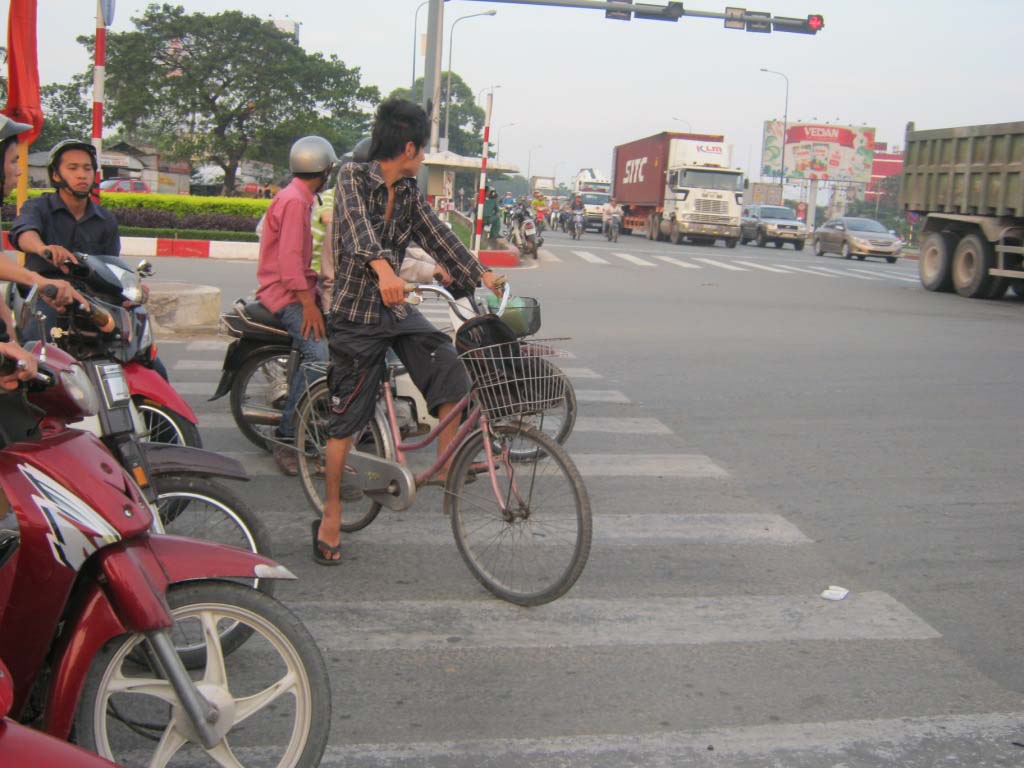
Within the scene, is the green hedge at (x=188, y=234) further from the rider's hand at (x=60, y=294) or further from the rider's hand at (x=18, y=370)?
the rider's hand at (x=18, y=370)

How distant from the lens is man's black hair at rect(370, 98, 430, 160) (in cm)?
408

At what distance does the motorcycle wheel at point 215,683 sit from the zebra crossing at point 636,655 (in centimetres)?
48

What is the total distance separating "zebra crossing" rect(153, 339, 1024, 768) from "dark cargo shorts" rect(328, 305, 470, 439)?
69 cm

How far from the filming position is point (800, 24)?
23453 millimetres

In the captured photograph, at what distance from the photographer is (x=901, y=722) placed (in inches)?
127

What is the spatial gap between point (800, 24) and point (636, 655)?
73.8 ft

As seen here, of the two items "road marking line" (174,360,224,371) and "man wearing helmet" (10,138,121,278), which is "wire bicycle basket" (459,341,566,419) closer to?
"man wearing helmet" (10,138,121,278)

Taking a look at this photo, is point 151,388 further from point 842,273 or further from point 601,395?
point 842,273

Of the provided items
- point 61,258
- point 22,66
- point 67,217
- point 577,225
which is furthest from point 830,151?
point 61,258

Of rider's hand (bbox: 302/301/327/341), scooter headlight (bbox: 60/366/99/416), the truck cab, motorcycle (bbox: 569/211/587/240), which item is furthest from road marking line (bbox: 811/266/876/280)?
scooter headlight (bbox: 60/366/99/416)

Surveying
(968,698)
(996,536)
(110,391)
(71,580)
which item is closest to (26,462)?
(71,580)

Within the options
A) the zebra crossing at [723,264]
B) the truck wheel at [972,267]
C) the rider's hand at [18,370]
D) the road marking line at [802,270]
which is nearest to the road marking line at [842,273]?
the zebra crossing at [723,264]

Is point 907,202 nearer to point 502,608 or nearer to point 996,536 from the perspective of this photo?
point 996,536

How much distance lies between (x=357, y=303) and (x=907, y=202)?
17.4m
